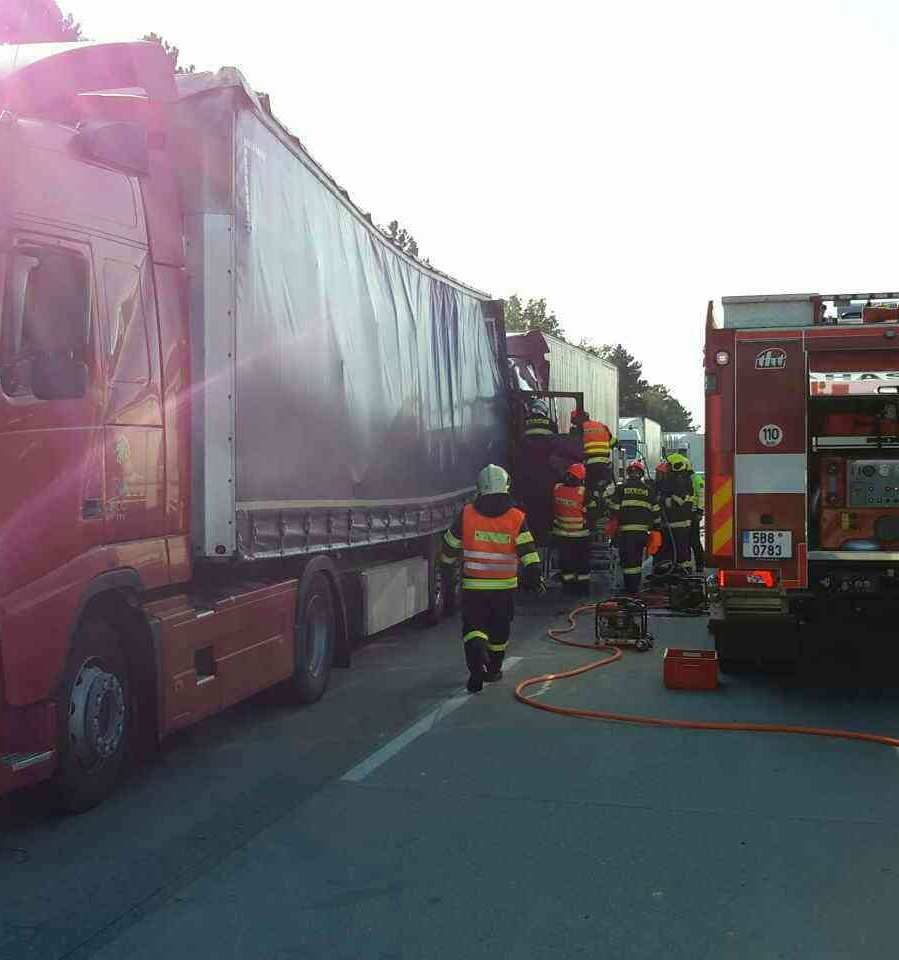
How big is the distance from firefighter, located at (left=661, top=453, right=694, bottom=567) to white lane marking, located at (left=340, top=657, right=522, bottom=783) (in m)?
8.46

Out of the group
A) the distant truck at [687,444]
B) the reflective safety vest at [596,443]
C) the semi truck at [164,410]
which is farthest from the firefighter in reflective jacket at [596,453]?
the distant truck at [687,444]

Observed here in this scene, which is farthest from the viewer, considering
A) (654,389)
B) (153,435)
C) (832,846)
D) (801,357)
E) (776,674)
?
(654,389)

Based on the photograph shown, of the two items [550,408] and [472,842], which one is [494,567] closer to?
[472,842]

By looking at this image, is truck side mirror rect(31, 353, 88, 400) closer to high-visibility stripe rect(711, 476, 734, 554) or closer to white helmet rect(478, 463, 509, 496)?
white helmet rect(478, 463, 509, 496)

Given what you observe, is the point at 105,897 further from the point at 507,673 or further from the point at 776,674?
the point at 776,674

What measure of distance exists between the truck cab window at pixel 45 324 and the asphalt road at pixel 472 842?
204cm

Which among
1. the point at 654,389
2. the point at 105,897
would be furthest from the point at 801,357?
the point at 654,389

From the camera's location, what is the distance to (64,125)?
6.30 metres

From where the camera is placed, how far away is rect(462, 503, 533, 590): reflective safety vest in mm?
9273

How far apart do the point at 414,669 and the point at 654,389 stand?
140m

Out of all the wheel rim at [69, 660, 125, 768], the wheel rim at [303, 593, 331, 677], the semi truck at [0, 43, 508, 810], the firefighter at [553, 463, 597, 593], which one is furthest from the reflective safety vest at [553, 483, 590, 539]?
the wheel rim at [69, 660, 125, 768]

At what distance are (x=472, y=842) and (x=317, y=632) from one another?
3862 mm

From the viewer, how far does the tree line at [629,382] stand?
102 meters

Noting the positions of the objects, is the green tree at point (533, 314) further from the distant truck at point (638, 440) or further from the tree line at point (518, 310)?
the distant truck at point (638, 440)
